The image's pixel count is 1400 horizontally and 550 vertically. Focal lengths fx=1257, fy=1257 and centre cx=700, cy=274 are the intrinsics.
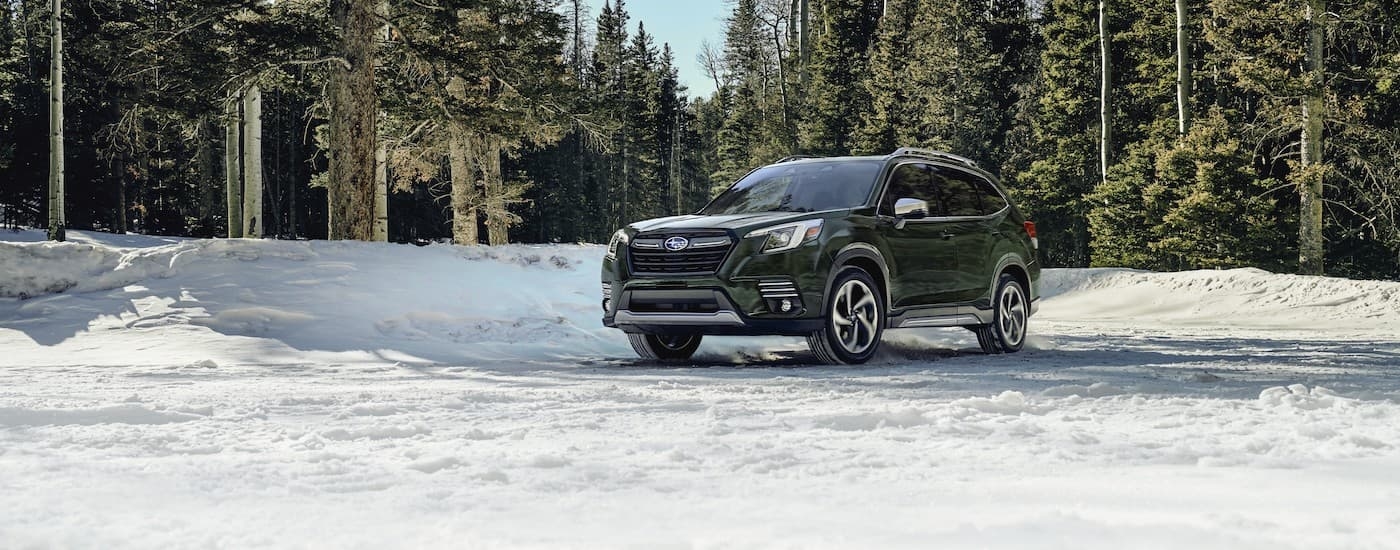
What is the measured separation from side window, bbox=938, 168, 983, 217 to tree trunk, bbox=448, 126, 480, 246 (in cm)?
2025

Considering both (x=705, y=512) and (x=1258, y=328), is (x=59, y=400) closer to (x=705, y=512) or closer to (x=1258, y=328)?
(x=705, y=512)

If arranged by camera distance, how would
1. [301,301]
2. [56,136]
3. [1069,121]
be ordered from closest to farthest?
[301,301] → [56,136] → [1069,121]

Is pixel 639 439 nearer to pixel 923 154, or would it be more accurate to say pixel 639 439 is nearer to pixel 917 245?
pixel 917 245

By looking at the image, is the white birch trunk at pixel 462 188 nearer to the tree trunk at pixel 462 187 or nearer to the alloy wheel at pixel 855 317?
the tree trunk at pixel 462 187

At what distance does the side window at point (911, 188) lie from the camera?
10.9 meters

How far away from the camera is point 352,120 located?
17.3 m

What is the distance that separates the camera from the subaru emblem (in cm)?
1002

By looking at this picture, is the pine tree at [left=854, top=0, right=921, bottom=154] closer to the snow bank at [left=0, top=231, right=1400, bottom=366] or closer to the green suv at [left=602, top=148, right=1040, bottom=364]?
the snow bank at [left=0, top=231, right=1400, bottom=366]

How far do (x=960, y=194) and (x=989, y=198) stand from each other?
21.0 inches

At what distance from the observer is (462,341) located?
12.3 meters

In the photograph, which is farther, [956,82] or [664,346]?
[956,82]

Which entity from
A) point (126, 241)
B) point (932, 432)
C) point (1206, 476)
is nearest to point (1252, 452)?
point (1206, 476)

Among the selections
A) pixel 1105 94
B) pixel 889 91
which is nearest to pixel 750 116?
pixel 889 91

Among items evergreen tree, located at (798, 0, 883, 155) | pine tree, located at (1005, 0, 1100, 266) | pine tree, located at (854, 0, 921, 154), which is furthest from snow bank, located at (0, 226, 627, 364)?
evergreen tree, located at (798, 0, 883, 155)
